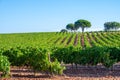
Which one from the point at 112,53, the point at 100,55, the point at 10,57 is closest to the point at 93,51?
the point at 100,55

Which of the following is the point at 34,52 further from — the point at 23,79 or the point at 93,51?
the point at 93,51

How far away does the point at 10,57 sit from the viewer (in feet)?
82.4

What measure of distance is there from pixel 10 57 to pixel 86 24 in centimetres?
10747

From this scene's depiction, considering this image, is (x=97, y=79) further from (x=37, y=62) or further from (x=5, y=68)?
(x=5, y=68)

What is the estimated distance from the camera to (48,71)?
1989cm

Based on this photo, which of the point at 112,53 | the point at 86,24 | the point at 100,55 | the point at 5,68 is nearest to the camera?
the point at 5,68

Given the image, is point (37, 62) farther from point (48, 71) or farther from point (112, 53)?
point (112, 53)

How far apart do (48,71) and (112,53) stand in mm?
8783

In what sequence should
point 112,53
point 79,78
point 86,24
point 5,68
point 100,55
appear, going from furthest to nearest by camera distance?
point 86,24
point 112,53
point 100,55
point 79,78
point 5,68

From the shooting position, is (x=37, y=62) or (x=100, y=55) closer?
(x=37, y=62)

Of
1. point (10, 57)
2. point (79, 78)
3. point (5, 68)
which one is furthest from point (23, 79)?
point (10, 57)

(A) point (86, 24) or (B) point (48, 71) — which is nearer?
(B) point (48, 71)

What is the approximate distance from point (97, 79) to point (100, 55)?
602 centimetres

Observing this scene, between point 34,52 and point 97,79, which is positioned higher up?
point 34,52
